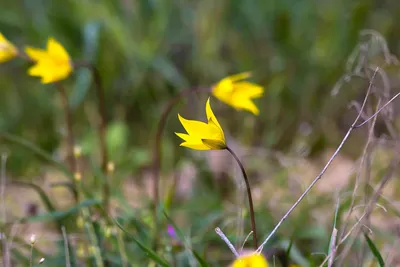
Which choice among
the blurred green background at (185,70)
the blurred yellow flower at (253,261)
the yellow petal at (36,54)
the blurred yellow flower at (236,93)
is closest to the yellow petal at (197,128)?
the blurred yellow flower at (253,261)

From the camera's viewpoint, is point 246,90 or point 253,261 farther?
point 246,90

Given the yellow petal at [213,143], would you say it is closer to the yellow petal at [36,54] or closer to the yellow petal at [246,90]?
the yellow petal at [246,90]

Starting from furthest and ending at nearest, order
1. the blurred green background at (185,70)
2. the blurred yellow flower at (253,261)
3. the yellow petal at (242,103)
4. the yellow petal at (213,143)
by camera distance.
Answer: the blurred green background at (185,70)
the yellow petal at (242,103)
the yellow petal at (213,143)
the blurred yellow flower at (253,261)

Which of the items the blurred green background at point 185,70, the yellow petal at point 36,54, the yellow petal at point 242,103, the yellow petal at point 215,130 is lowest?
the blurred green background at point 185,70

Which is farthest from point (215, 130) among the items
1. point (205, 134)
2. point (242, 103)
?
point (242, 103)

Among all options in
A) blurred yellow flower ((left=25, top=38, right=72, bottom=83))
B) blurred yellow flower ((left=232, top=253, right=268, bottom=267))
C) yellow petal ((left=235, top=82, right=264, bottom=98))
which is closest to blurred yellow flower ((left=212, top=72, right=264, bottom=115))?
yellow petal ((left=235, top=82, right=264, bottom=98))

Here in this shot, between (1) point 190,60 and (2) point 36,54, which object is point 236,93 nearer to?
(2) point 36,54

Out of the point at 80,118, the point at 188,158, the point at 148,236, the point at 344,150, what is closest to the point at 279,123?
the point at 344,150

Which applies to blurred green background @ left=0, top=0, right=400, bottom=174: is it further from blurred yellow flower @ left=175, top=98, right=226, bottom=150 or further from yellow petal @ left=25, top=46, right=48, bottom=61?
blurred yellow flower @ left=175, top=98, right=226, bottom=150
